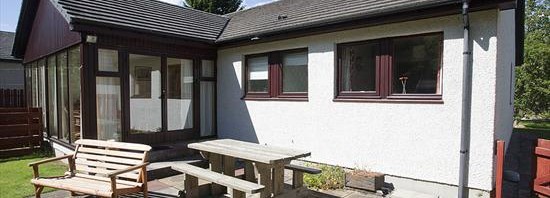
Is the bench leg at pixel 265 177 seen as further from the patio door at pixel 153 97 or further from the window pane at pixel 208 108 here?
the window pane at pixel 208 108

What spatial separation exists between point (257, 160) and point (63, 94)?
21.0 ft

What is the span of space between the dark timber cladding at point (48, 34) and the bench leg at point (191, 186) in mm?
4092

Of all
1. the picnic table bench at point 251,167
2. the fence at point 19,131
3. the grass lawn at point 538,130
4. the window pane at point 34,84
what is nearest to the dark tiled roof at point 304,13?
the picnic table bench at point 251,167

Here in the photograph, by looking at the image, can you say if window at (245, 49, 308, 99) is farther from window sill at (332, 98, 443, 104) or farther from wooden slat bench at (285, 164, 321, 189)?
wooden slat bench at (285, 164, 321, 189)

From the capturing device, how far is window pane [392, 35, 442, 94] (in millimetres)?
5488

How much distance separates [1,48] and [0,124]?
13060 mm

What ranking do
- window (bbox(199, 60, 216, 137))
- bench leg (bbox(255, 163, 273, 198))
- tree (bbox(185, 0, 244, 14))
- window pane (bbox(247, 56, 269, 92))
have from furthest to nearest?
1. tree (bbox(185, 0, 244, 14))
2. window (bbox(199, 60, 216, 137))
3. window pane (bbox(247, 56, 269, 92))
4. bench leg (bbox(255, 163, 273, 198))

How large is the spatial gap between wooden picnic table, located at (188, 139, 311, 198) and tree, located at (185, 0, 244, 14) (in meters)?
21.1

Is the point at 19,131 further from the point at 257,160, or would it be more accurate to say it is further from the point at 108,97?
the point at 257,160

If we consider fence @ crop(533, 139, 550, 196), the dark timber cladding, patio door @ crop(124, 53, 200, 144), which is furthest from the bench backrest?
fence @ crop(533, 139, 550, 196)

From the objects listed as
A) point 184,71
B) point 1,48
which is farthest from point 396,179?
point 1,48

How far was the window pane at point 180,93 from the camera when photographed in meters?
8.41

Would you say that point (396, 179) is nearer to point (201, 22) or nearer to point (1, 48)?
point (201, 22)

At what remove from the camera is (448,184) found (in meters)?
5.25
